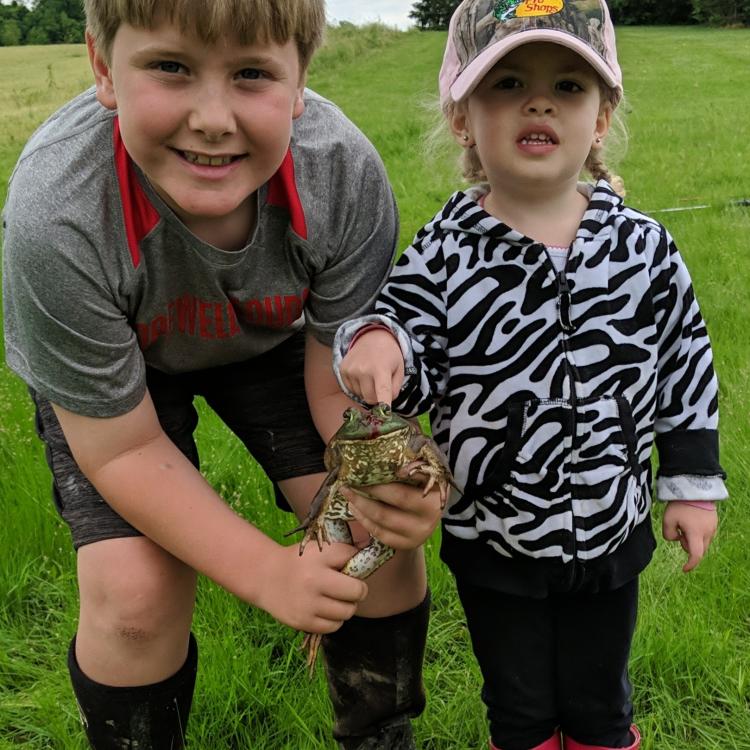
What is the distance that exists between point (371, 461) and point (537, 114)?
789 mm

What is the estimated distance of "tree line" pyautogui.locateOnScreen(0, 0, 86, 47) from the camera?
3919cm

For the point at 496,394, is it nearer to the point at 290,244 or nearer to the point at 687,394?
the point at 687,394

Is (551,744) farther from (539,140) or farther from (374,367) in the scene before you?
(539,140)

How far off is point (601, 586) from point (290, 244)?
1.05 m

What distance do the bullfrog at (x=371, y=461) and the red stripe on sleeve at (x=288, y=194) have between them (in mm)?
650

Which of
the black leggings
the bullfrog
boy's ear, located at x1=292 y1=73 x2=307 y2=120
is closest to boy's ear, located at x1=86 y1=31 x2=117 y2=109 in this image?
boy's ear, located at x1=292 y1=73 x2=307 y2=120

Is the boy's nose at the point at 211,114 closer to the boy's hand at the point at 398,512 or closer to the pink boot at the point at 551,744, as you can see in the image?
the boy's hand at the point at 398,512

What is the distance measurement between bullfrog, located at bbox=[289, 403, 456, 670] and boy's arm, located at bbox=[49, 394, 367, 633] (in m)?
0.12

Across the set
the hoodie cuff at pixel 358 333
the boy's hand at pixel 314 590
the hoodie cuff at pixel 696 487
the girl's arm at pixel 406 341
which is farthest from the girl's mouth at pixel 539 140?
the boy's hand at pixel 314 590

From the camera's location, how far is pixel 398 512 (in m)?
1.82

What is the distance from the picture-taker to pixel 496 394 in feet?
6.36

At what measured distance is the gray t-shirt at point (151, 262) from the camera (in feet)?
6.65

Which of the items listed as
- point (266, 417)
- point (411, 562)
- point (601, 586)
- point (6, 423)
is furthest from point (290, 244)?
point (6, 423)

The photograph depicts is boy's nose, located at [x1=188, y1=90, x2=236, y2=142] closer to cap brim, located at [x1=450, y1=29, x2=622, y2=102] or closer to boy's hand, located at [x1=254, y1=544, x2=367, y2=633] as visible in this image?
cap brim, located at [x1=450, y1=29, x2=622, y2=102]
